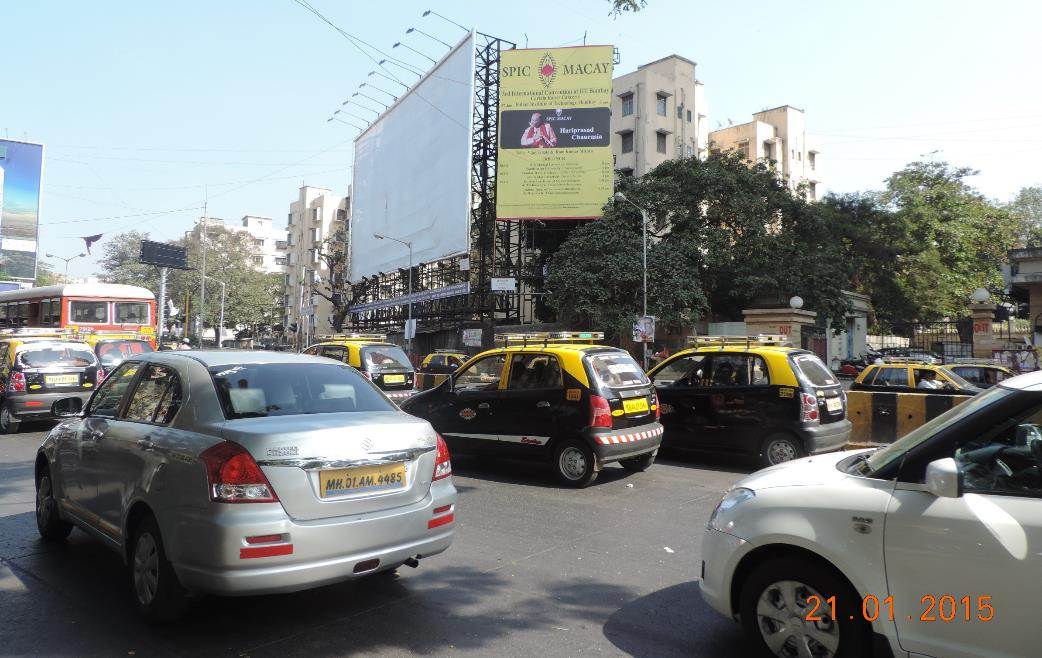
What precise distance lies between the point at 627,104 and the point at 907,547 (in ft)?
150

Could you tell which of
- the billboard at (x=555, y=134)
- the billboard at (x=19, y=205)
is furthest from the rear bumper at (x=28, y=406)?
the billboard at (x=19, y=205)

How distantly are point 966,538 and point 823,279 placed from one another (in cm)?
2855

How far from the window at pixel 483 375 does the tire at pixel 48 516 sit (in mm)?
4728

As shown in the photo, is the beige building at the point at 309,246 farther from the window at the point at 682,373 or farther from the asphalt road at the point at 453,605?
the asphalt road at the point at 453,605

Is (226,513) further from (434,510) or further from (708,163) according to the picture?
(708,163)

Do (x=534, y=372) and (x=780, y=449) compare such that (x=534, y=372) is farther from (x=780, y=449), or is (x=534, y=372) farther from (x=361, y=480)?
(x=361, y=480)

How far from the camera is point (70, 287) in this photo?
20656 millimetres

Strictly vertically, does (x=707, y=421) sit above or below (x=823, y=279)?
below

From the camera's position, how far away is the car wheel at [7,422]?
455 inches

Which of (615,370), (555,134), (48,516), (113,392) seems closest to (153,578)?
(113,392)

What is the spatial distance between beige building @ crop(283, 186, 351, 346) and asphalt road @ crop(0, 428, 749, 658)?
66.0m

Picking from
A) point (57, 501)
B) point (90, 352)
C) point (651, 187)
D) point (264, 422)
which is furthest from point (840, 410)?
point (651, 187)

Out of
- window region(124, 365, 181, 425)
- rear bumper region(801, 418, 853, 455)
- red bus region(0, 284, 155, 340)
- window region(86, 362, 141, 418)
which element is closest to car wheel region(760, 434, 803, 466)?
rear bumper region(801, 418, 853, 455)

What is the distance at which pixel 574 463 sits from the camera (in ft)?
26.4
